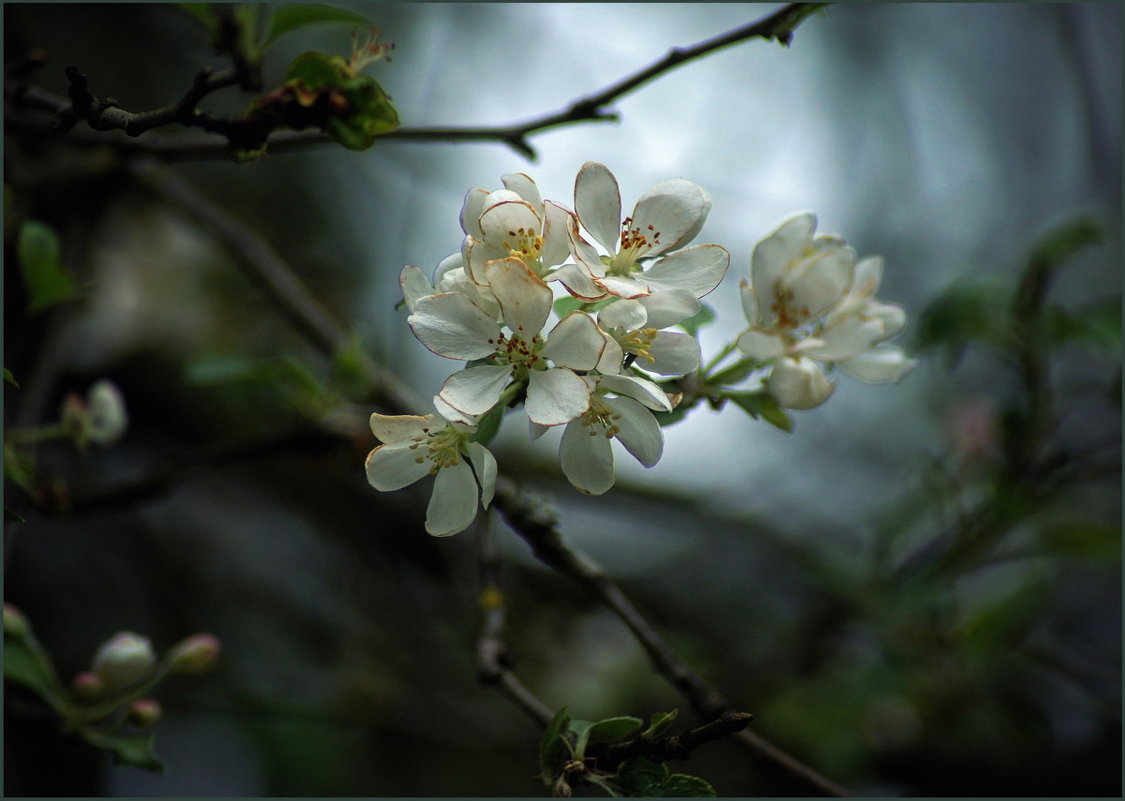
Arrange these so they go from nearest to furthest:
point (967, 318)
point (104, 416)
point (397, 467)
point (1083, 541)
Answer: point (397, 467) → point (104, 416) → point (967, 318) → point (1083, 541)

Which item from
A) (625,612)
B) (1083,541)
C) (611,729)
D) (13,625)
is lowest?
(13,625)

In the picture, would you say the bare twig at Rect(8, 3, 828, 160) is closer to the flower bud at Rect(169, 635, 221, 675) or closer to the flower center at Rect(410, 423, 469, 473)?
the flower center at Rect(410, 423, 469, 473)

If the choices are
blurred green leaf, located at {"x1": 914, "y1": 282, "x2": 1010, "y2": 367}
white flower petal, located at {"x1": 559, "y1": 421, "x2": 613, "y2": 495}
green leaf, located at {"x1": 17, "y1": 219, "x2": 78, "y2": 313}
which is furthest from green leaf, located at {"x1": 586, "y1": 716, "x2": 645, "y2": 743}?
blurred green leaf, located at {"x1": 914, "y1": 282, "x2": 1010, "y2": 367}

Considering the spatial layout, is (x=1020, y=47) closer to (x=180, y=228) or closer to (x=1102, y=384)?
(x=1102, y=384)

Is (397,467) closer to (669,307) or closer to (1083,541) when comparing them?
(669,307)

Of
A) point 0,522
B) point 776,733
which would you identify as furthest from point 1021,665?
point 0,522

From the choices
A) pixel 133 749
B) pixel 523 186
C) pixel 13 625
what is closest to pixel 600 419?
pixel 523 186
